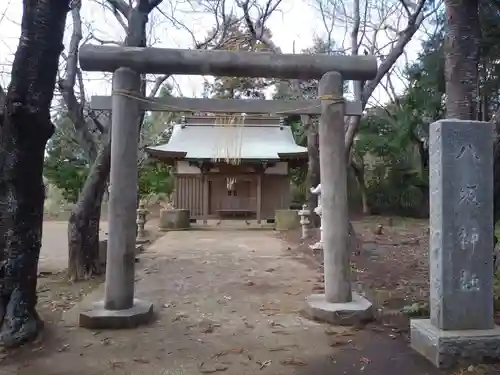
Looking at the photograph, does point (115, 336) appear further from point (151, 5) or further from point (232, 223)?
point (232, 223)

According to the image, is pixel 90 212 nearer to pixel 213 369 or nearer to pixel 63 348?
pixel 63 348

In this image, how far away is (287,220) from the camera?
57.7 feet

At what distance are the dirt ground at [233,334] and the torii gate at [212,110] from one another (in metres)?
0.35

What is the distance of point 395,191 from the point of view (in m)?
23.1

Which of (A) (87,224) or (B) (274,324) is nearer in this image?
(B) (274,324)

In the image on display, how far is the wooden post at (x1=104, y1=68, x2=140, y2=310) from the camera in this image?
16.8 ft

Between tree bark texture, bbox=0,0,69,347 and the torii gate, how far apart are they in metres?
0.75

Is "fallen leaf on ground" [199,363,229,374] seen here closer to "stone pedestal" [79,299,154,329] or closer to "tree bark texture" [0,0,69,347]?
"stone pedestal" [79,299,154,329]

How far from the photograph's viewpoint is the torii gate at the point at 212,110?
16.9 feet

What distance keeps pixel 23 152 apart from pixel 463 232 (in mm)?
3934

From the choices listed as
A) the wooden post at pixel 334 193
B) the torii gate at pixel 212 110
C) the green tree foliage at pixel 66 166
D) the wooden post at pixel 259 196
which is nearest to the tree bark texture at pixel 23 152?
the torii gate at pixel 212 110

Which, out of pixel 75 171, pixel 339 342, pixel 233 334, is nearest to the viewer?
pixel 339 342

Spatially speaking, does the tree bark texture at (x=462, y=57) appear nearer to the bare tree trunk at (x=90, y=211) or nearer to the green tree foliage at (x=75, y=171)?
the bare tree trunk at (x=90, y=211)

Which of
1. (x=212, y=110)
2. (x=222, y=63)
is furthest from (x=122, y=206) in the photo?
(x=222, y=63)
